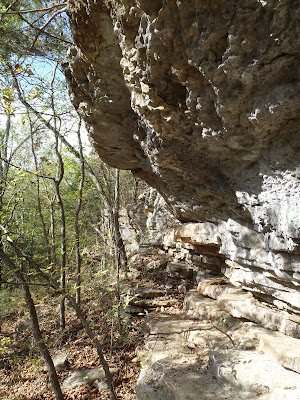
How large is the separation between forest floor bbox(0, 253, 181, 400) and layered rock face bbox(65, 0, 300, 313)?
3.18 meters

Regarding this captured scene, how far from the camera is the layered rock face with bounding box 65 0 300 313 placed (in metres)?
2.47

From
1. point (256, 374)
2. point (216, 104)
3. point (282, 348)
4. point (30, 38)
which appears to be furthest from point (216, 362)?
point (30, 38)

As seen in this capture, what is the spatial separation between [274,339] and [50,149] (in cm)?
1227

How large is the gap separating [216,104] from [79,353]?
302 inches

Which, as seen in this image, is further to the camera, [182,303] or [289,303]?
[182,303]

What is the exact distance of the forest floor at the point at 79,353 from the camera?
570 cm

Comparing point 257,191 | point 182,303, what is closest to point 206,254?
point 182,303

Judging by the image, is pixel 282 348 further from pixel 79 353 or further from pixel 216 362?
pixel 79 353

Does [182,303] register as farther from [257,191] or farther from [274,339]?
[257,191]

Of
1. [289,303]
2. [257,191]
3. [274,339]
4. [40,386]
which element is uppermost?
[257,191]

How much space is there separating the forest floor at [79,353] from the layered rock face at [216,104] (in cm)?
318

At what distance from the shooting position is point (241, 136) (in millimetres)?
3492

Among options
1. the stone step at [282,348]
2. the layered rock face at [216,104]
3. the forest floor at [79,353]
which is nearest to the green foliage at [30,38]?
the layered rock face at [216,104]

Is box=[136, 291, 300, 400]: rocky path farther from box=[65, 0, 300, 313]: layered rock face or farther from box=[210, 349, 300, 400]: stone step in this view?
box=[65, 0, 300, 313]: layered rock face
